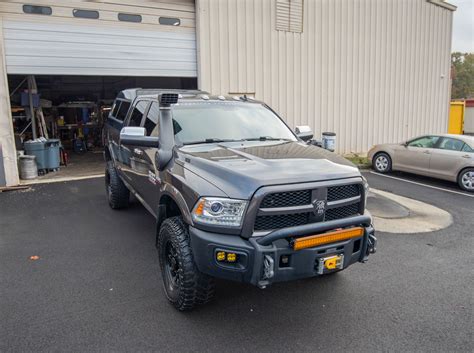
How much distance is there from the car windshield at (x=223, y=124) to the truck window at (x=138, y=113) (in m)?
1.02

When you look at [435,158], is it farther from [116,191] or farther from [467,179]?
[116,191]

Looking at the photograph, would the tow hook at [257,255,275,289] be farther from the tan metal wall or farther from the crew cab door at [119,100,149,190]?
the tan metal wall

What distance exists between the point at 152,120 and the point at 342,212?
2.62 metres

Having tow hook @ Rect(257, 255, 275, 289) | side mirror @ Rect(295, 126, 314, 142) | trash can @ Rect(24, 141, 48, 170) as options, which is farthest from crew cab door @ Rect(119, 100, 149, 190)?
trash can @ Rect(24, 141, 48, 170)

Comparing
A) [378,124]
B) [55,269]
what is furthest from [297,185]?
[378,124]

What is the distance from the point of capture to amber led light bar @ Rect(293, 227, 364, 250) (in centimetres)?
288

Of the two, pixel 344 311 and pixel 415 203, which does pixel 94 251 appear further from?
pixel 415 203

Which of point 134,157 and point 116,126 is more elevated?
point 116,126

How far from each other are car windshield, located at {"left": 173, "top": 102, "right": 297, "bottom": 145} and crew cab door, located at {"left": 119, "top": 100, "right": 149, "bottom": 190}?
840 millimetres

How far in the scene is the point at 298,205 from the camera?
302cm

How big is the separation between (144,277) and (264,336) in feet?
5.55

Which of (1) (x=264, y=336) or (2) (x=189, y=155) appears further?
(2) (x=189, y=155)

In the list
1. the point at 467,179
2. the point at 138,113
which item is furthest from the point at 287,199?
the point at 467,179

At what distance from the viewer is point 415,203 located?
307 inches
